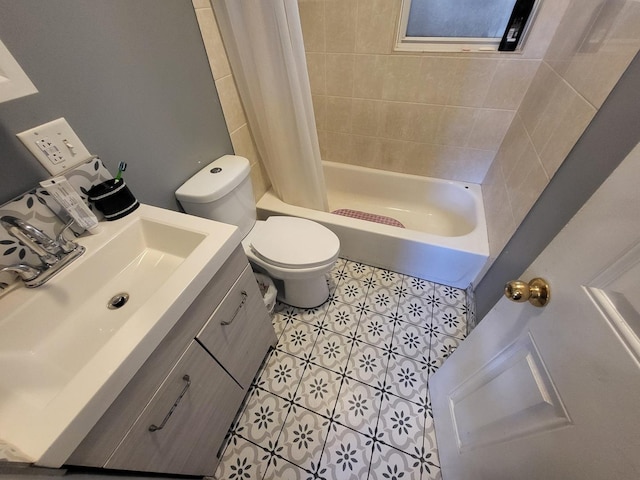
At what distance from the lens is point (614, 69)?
2.31ft

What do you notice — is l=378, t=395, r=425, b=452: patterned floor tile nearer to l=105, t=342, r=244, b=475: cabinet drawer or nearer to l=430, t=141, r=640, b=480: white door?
l=430, t=141, r=640, b=480: white door

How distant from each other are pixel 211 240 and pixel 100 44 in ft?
2.06

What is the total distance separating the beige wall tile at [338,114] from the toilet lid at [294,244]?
2.77 ft

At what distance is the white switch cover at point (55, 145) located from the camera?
25.0 inches


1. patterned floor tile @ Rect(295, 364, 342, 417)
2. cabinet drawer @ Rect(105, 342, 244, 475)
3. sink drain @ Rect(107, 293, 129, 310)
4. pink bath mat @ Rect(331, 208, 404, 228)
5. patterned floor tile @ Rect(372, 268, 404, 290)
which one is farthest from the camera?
pink bath mat @ Rect(331, 208, 404, 228)

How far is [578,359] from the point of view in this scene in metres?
0.40

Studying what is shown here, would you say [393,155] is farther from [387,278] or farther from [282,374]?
[282,374]

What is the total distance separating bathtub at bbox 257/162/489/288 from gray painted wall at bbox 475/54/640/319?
0.31 m

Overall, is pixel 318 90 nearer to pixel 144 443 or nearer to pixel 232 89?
pixel 232 89

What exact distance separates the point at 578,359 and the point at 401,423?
900 millimetres

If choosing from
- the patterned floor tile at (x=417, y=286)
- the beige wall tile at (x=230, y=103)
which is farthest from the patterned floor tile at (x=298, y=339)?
the beige wall tile at (x=230, y=103)

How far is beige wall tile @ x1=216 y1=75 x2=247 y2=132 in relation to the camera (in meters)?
1.19

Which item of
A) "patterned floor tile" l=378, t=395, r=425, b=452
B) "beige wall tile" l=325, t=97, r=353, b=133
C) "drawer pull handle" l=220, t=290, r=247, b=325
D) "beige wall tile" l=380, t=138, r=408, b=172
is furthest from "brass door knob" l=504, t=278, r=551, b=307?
"beige wall tile" l=325, t=97, r=353, b=133

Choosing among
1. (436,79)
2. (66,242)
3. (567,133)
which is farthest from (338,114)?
(66,242)
